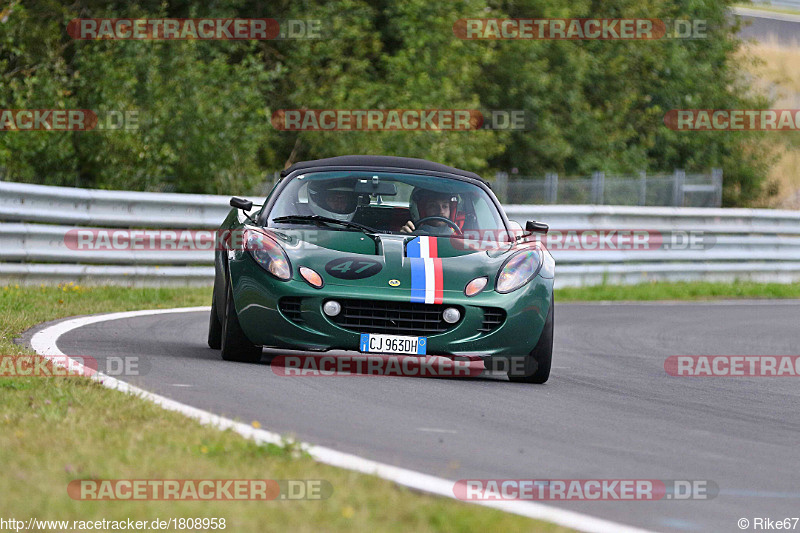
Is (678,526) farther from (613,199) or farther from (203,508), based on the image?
(613,199)

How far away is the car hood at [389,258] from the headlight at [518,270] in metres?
0.05

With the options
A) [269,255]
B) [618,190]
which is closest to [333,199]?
[269,255]

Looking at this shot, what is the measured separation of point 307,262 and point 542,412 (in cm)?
192

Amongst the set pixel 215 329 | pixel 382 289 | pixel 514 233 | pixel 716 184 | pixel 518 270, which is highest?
pixel 716 184

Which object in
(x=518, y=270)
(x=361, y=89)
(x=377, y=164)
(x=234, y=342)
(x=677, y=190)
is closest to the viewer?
(x=234, y=342)

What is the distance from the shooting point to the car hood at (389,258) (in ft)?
26.6

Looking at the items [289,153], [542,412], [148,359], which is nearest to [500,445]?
[542,412]

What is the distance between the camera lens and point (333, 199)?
925cm

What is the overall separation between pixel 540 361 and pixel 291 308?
63.2 inches

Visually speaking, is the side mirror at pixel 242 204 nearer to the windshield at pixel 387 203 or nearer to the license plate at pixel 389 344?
the windshield at pixel 387 203

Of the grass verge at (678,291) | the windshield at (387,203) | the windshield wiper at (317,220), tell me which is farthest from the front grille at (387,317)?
the grass verge at (678,291)

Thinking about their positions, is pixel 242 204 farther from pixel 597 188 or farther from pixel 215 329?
pixel 597 188

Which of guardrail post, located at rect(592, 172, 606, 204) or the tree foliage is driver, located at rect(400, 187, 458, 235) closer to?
the tree foliage

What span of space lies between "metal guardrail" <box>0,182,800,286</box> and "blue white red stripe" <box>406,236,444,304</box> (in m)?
6.46
